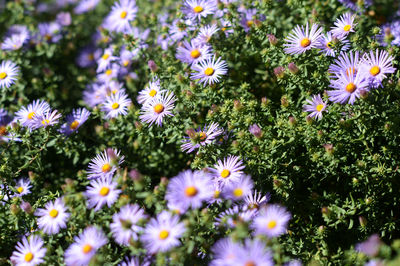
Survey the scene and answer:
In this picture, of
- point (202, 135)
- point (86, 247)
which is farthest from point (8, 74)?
A: point (86, 247)

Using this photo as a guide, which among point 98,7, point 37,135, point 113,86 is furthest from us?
point 98,7

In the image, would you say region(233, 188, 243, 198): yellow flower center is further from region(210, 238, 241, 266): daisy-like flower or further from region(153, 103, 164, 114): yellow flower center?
region(153, 103, 164, 114): yellow flower center

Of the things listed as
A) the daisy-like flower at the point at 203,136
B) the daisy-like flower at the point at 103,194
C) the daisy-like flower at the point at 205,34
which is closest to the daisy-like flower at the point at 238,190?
the daisy-like flower at the point at 203,136

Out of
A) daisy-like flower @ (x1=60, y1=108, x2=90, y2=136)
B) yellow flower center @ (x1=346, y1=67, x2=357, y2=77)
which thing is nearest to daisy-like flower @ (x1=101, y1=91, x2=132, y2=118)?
daisy-like flower @ (x1=60, y1=108, x2=90, y2=136)

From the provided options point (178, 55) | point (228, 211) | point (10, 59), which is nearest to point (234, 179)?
point (228, 211)

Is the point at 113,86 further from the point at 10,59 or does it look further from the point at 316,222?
the point at 316,222

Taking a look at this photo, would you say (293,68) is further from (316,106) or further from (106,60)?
(106,60)

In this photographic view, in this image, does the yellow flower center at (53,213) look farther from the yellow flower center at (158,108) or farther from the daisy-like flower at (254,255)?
the daisy-like flower at (254,255)
